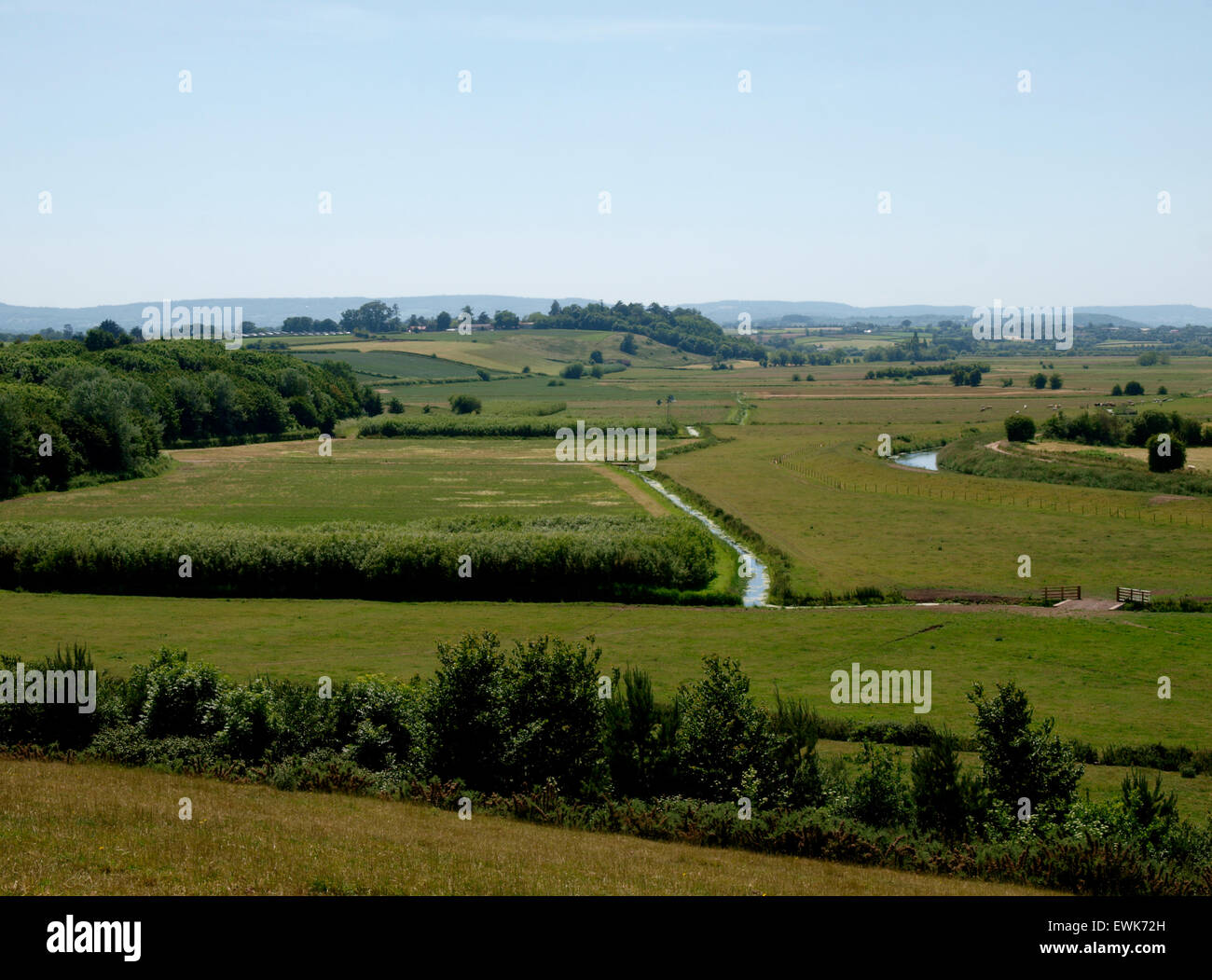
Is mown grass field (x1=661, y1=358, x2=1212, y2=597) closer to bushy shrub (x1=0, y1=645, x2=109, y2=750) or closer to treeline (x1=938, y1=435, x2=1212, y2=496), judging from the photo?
treeline (x1=938, y1=435, x2=1212, y2=496)

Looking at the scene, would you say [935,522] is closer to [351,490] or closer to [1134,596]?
[1134,596]

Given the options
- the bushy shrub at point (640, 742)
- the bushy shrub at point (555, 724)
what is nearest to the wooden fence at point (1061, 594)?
the bushy shrub at point (640, 742)

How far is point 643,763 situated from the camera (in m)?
25.4

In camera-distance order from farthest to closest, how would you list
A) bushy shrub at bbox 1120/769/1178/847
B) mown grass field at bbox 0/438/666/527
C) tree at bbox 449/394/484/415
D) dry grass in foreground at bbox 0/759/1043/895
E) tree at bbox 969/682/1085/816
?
tree at bbox 449/394/484/415 → mown grass field at bbox 0/438/666/527 → tree at bbox 969/682/1085/816 → bushy shrub at bbox 1120/769/1178/847 → dry grass in foreground at bbox 0/759/1043/895

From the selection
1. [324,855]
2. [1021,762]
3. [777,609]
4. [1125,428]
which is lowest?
[777,609]

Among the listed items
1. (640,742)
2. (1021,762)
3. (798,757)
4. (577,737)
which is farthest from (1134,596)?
(577,737)

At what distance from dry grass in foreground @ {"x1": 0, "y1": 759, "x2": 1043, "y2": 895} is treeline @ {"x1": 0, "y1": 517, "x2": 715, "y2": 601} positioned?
102 feet

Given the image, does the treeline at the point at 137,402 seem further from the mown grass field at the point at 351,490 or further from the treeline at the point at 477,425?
the treeline at the point at 477,425

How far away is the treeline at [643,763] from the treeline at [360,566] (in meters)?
24.9

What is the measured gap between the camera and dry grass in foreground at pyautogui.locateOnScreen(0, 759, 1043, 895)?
15023 mm

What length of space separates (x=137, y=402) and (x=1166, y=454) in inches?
3977

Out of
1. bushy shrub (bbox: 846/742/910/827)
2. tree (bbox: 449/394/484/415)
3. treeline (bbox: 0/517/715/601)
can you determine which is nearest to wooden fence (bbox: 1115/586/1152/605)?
treeline (bbox: 0/517/715/601)
